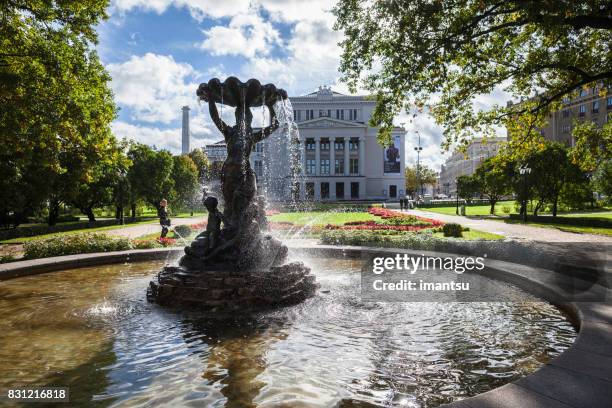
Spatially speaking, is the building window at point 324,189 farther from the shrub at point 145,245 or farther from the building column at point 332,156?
the shrub at point 145,245

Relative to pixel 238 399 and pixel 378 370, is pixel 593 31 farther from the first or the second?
→ pixel 238 399

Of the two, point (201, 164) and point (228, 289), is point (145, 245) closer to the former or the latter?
point (228, 289)

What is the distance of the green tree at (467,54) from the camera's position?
38.5ft

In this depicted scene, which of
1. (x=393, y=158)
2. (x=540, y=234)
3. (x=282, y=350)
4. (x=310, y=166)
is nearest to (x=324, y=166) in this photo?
(x=310, y=166)

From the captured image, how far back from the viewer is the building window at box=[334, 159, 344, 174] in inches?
3263

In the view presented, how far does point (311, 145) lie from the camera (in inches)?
3265

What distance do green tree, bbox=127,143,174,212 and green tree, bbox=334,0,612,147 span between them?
99.7 feet

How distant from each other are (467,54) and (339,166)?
69.7 meters

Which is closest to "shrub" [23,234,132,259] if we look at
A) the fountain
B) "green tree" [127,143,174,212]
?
the fountain

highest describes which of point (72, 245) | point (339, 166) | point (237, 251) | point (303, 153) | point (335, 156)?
point (303, 153)

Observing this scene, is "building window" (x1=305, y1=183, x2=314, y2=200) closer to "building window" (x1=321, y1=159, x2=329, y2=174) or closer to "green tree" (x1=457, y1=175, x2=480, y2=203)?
"building window" (x1=321, y1=159, x2=329, y2=174)

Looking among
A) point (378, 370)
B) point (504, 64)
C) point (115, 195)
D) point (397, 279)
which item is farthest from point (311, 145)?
point (378, 370)

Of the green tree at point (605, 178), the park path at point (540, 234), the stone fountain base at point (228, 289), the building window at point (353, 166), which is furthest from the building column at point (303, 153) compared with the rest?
the stone fountain base at point (228, 289)

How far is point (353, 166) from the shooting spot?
83375mm
